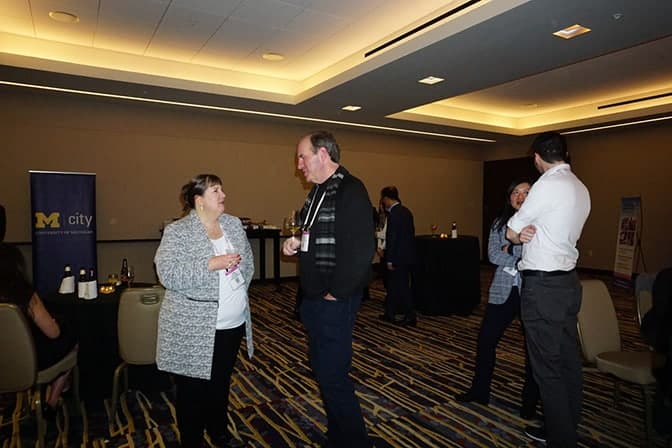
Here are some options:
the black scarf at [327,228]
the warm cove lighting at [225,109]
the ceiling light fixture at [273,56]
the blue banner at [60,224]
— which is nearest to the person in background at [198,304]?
the black scarf at [327,228]

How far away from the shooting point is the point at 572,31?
387 centimetres

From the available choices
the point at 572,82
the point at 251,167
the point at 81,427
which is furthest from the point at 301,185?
the point at 81,427

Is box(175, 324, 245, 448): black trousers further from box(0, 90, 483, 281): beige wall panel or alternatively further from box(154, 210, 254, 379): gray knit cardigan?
box(0, 90, 483, 281): beige wall panel

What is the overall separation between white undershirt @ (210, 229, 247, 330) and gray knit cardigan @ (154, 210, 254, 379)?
71mm

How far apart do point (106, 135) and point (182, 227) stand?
563cm

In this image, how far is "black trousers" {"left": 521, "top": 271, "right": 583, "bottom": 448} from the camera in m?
2.17

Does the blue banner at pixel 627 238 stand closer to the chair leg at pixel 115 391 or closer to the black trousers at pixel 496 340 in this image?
the black trousers at pixel 496 340

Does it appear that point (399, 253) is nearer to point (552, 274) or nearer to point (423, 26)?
point (423, 26)

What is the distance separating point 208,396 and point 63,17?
428cm

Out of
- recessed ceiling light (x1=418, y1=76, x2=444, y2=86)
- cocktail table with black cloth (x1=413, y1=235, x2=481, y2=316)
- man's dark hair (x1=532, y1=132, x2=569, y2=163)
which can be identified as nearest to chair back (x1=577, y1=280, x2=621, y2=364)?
man's dark hair (x1=532, y1=132, x2=569, y2=163)

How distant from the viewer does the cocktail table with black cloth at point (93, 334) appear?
2.85 metres

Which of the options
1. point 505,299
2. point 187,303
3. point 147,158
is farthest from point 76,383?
point 147,158

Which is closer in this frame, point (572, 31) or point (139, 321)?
point (139, 321)

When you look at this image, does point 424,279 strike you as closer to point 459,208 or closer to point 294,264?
point 294,264
